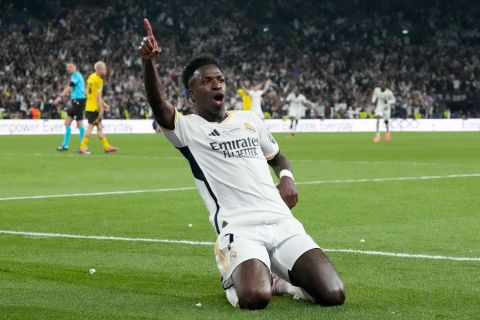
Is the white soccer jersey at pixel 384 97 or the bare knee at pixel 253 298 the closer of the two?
the bare knee at pixel 253 298

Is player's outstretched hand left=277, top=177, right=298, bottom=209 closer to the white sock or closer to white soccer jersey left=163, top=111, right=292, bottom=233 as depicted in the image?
white soccer jersey left=163, top=111, right=292, bottom=233

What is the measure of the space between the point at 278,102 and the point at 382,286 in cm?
5188

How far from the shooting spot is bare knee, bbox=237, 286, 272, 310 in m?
6.77

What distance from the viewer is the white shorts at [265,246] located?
7227mm

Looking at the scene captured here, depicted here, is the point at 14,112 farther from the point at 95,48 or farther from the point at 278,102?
the point at 278,102

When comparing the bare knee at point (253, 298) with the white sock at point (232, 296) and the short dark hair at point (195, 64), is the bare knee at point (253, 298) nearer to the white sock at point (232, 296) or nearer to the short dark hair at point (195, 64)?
the white sock at point (232, 296)

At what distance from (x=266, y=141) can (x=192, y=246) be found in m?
2.34

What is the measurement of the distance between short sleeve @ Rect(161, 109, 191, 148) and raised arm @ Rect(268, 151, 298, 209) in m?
0.83

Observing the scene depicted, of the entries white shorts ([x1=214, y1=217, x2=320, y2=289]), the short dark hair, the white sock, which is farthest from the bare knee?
the short dark hair

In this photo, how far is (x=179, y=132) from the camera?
7.68 m

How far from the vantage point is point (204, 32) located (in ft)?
204

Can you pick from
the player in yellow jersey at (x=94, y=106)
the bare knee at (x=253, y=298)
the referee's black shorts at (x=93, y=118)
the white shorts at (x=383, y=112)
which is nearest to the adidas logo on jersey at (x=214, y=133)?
the bare knee at (x=253, y=298)

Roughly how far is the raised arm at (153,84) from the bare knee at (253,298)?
147cm

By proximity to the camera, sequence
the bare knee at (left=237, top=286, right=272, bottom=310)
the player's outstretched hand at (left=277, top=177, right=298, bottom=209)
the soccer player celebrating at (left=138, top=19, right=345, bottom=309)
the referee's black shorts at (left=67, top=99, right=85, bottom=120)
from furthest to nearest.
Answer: the referee's black shorts at (left=67, top=99, right=85, bottom=120), the player's outstretched hand at (left=277, top=177, right=298, bottom=209), the soccer player celebrating at (left=138, top=19, right=345, bottom=309), the bare knee at (left=237, top=286, right=272, bottom=310)
